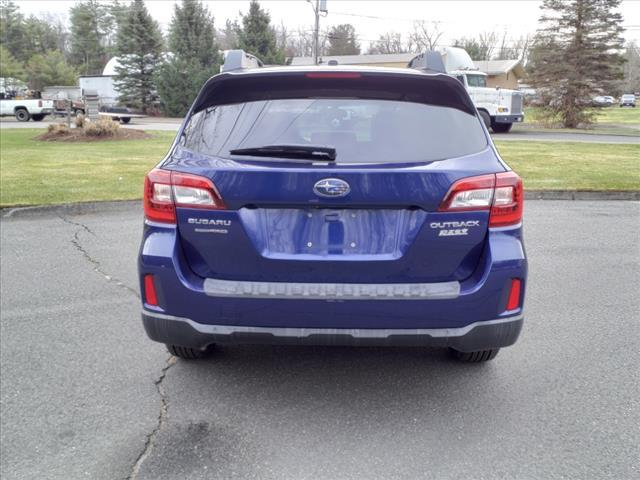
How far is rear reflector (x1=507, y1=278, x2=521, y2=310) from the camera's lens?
2891 mm

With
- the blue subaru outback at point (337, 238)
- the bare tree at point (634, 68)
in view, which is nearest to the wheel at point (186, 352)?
the blue subaru outback at point (337, 238)

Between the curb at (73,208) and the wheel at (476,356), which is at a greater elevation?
the wheel at (476,356)

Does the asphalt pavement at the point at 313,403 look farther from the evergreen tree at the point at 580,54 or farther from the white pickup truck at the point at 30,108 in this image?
the white pickup truck at the point at 30,108

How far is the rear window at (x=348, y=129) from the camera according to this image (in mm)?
2918

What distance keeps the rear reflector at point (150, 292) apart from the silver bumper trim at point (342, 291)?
0.32 m

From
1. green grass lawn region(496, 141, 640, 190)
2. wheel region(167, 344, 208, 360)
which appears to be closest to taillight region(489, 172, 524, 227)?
wheel region(167, 344, 208, 360)

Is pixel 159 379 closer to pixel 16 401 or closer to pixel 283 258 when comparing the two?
pixel 16 401


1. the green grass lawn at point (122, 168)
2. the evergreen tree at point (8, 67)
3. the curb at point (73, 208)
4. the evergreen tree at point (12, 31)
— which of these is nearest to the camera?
the curb at point (73, 208)

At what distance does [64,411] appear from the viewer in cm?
316

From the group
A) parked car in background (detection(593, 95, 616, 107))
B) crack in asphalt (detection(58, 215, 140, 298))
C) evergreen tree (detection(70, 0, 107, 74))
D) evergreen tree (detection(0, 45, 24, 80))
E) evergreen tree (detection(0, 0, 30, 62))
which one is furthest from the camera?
evergreen tree (detection(70, 0, 107, 74))

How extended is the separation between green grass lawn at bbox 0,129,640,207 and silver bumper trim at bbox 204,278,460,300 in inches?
280

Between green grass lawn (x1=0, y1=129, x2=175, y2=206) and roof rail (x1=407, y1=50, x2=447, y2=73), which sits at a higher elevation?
roof rail (x1=407, y1=50, x2=447, y2=73)

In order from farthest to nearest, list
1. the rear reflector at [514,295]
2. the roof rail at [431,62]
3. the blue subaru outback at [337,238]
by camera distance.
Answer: the roof rail at [431,62], the rear reflector at [514,295], the blue subaru outback at [337,238]

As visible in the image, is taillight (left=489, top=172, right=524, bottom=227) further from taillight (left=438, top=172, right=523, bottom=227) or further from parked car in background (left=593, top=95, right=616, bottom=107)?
parked car in background (left=593, top=95, right=616, bottom=107)
